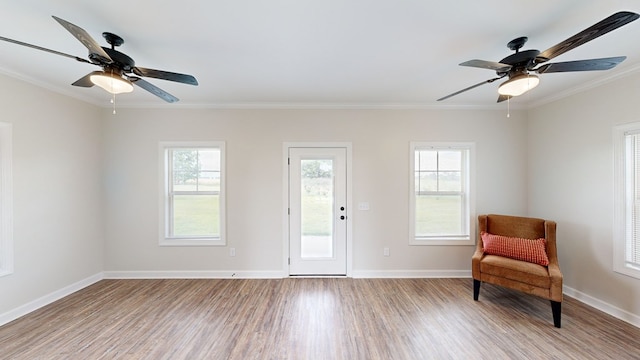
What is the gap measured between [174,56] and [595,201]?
489cm

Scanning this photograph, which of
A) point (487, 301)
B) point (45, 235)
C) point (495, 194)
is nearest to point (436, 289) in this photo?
point (487, 301)

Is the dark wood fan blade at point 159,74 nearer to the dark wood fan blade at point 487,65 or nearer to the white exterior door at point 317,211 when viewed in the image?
the white exterior door at point 317,211

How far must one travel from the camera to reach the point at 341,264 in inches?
154

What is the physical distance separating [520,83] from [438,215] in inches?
93.8

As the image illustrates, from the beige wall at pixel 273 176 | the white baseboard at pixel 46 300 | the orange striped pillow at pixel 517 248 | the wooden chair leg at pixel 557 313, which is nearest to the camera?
the wooden chair leg at pixel 557 313

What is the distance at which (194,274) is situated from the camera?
390cm

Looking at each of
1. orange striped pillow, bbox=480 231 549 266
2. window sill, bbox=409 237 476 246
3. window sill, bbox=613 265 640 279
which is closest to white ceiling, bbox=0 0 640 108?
orange striped pillow, bbox=480 231 549 266

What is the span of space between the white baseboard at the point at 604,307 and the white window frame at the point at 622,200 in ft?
1.36

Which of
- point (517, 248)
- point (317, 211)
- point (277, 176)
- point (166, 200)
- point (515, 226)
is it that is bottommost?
point (517, 248)

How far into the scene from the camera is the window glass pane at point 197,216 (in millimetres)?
3984

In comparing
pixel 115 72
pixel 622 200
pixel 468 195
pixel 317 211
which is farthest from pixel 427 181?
pixel 115 72

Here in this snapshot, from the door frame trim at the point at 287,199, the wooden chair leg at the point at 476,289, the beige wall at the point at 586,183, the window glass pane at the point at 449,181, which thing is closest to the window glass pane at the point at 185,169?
the door frame trim at the point at 287,199

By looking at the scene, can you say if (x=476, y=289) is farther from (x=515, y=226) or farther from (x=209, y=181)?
(x=209, y=181)

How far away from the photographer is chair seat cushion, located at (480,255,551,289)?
271cm
